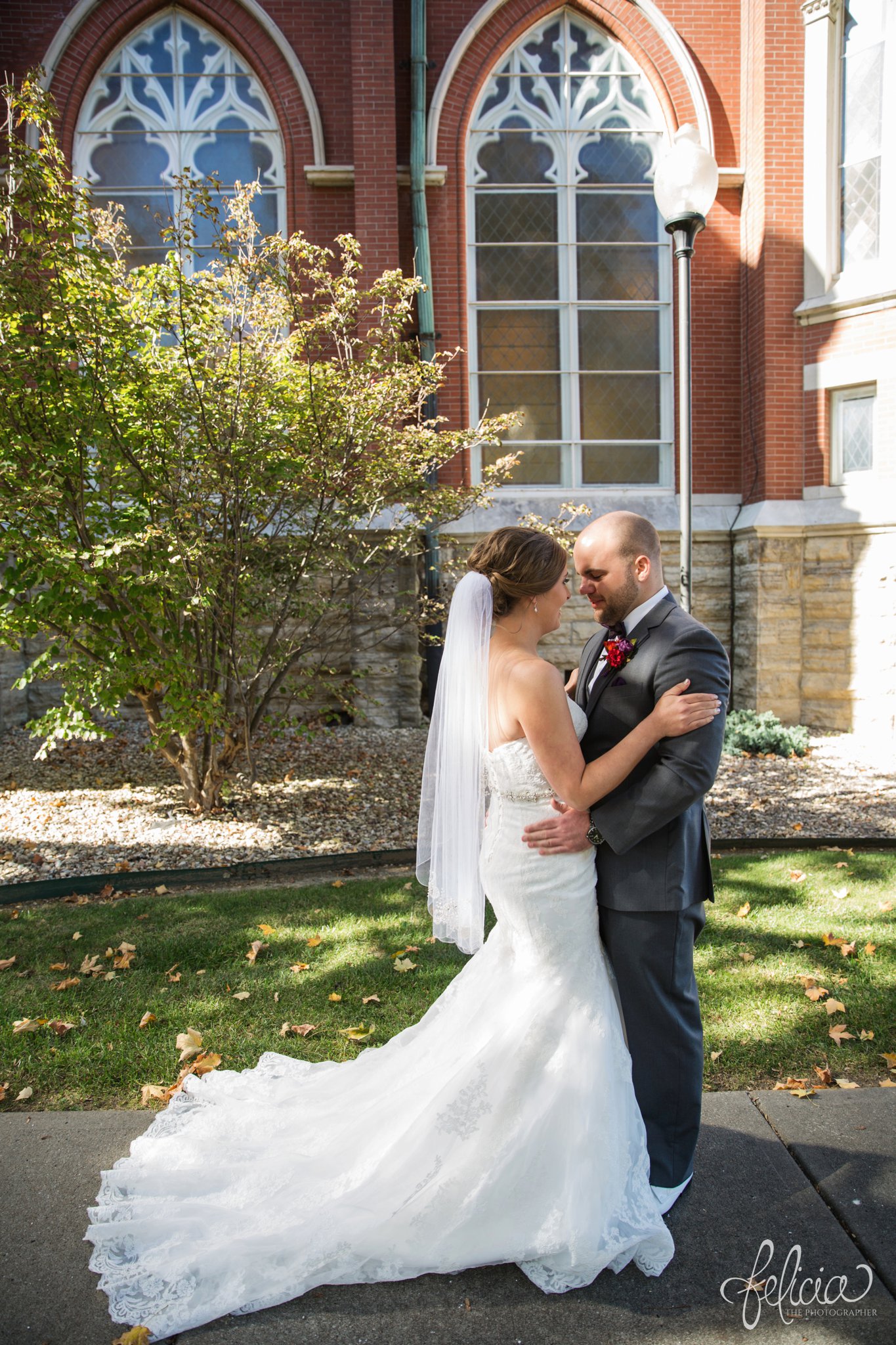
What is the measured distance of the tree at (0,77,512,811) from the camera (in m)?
5.59

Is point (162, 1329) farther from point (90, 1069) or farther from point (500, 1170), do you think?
point (90, 1069)

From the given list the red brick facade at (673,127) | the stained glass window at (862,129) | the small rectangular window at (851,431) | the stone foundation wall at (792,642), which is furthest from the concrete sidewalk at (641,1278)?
the stained glass window at (862,129)

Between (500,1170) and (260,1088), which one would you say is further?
(260,1088)

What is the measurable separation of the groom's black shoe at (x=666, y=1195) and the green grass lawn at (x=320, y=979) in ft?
→ 2.59

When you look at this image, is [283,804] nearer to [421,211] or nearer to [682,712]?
[682,712]

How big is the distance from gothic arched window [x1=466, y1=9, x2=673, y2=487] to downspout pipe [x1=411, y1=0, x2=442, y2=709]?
734mm

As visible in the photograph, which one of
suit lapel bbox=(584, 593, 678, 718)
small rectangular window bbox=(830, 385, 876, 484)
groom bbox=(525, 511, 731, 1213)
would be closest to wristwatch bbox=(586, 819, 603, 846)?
groom bbox=(525, 511, 731, 1213)

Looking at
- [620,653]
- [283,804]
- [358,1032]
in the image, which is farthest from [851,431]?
[358,1032]

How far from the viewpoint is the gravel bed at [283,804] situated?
20.5ft

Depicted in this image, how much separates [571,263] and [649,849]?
33.3 ft

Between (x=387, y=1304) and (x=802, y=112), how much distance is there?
468 inches

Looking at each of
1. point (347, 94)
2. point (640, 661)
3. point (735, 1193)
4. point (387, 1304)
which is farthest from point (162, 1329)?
point (347, 94)

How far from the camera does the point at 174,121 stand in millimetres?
10867

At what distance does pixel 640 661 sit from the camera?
104 inches
